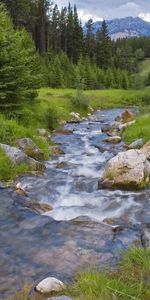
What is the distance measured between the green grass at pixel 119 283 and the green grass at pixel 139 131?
13.3 m

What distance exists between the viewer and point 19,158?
15805 mm

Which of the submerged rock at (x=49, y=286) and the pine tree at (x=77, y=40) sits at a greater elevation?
the pine tree at (x=77, y=40)

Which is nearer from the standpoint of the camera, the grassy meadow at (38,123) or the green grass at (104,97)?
the grassy meadow at (38,123)

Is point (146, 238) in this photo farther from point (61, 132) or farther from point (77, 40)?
point (77, 40)

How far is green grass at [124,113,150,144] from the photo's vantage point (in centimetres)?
2154

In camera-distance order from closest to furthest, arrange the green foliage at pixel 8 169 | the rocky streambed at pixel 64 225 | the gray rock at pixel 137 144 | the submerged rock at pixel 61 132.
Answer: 1. the rocky streambed at pixel 64 225
2. the green foliage at pixel 8 169
3. the gray rock at pixel 137 144
4. the submerged rock at pixel 61 132

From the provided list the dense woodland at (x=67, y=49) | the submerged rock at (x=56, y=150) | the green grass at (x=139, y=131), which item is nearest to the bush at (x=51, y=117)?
the dense woodland at (x=67, y=49)

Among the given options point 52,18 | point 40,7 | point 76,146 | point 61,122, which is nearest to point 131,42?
point 52,18

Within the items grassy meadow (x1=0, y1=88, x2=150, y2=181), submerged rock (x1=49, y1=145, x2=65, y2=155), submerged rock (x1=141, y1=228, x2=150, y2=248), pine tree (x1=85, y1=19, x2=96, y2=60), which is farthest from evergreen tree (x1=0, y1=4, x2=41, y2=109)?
pine tree (x1=85, y1=19, x2=96, y2=60)

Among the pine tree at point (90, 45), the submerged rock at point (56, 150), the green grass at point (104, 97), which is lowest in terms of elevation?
the green grass at point (104, 97)

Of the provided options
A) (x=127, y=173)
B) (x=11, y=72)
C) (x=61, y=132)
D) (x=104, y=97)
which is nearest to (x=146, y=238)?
(x=127, y=173)

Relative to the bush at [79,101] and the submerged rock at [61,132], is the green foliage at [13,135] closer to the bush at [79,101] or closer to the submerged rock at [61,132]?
the submerged rock at [61,132]

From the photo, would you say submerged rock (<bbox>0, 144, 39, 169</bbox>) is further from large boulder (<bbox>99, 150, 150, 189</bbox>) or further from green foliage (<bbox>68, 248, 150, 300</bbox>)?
green foliage (<bbox>68, 248, 150, 300</bbox>)

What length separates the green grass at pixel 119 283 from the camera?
21.1 feet
